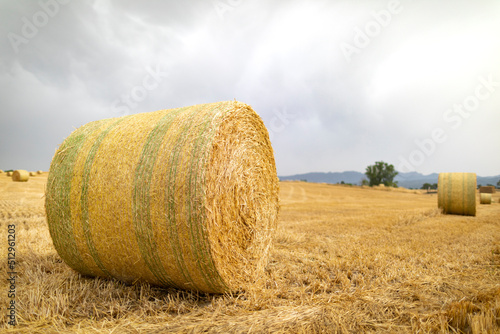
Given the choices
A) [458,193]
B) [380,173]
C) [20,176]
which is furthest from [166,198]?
[380,173]

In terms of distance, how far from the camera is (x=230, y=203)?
369 cm

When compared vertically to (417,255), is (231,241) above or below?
above

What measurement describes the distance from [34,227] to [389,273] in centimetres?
812

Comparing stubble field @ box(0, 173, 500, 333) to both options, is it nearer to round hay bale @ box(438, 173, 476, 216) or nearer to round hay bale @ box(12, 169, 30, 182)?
round hay bale @ box(438, 173, 476, 216)

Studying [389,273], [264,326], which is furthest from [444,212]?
[264,326]

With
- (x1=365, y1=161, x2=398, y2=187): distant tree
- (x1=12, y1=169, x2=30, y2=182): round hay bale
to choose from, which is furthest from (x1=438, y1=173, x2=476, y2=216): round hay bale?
(x1=365, y1=161, x2=398, y2=187): distant tree

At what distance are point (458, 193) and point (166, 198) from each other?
12743 millimetres

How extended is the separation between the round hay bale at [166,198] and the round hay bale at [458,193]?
10989 mm

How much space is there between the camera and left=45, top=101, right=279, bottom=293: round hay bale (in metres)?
3.19

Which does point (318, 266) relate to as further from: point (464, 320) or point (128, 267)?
point (128, 267)

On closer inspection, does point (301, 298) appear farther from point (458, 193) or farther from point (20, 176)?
point (20, 176)

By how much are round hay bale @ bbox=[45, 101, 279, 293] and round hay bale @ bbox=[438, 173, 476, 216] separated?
36.1 ft

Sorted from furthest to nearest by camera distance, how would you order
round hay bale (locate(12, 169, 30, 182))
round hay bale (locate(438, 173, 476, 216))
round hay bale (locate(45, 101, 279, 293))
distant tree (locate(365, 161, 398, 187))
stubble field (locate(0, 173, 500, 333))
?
distant tree (locate(365, 161, 398, 187))
round hay bale (locate(12, 169, 30, 182))
round hay bale (locate(438, 173, 476, 216))
round hay bale (locate(45, 101, 279, 293))
stubble field (locate(0, 173, 500, 333))

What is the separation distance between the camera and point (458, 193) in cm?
1198
